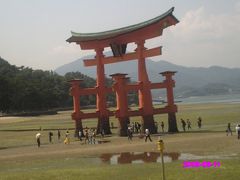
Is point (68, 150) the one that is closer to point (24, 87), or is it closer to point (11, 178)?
point (11, 178)

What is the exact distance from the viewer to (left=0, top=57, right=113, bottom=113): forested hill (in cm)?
10950

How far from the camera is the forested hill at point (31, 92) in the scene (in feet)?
359

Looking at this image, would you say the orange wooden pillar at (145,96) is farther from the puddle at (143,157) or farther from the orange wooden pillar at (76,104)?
the puddle at (143,157)

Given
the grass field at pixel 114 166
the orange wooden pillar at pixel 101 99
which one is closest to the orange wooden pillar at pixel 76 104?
the orange wooden pillar at pixel 101 99

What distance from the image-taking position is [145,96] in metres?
45.3

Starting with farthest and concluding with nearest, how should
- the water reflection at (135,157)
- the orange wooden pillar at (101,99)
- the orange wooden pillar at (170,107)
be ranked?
the orange wooden pillar at (101,99)
the orange wooden pillar at (170,107)
the water reflection at (135,157)

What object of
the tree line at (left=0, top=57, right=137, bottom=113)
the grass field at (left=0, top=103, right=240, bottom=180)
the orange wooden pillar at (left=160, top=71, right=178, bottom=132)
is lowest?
the grass field at (left=0, top=103, right=240, bottom=180)

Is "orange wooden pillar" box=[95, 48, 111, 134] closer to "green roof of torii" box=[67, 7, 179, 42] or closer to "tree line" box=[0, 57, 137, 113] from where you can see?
"green roof of torii" box=[67, 7, 179, 42]

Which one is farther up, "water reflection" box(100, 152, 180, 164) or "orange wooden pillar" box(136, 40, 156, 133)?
"orange wooden pillar" box(136, 40, 156, 133)

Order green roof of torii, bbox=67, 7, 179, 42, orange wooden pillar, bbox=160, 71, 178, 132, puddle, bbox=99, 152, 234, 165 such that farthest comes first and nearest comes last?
orange wooden pillar, bbox=160, 71, 178, 132 → green roof of torii, bbox=67, 7, 179, 42 → puddle, bbox=99, 152, 234, 165

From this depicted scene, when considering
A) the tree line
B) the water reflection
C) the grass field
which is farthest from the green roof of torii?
the tree line

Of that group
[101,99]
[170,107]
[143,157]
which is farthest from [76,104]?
[143,157]

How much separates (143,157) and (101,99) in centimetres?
2271

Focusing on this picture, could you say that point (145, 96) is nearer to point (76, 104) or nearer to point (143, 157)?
point (76, 104)
